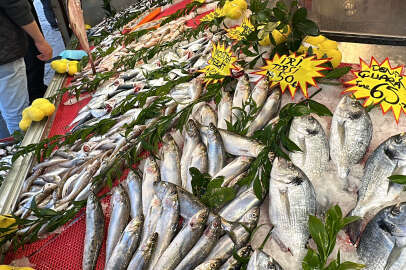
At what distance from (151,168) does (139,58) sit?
1802mm

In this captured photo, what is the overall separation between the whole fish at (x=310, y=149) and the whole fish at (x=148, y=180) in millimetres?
611

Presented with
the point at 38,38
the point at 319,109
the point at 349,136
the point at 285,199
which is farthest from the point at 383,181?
the point at 38,38

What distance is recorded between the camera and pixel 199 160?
1486mm

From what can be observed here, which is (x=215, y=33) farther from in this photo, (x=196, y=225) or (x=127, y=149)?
(x=196, y=225)

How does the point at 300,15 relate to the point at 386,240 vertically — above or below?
above

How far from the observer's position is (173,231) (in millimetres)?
1235

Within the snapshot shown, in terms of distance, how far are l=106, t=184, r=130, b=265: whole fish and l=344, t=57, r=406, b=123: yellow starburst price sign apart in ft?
3.68

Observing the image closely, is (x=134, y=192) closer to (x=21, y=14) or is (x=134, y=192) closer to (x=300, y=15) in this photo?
(x=300, y=15)

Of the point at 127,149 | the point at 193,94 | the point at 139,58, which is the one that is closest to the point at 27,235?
the point at 127,149

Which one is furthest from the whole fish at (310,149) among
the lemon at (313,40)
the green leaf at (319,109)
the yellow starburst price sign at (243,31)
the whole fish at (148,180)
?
the yellow starburst price sign at (243,31)

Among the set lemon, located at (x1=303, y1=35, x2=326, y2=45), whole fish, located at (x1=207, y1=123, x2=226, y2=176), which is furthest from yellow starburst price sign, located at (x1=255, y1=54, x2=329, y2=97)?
whole fish, located at (x1=207, y1=123, x2=226, y2=176)

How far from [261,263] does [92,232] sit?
2.57ft

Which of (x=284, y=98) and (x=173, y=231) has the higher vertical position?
(x=284, y=98)

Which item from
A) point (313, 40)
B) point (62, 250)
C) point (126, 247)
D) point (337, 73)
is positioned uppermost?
point (313, 40)
